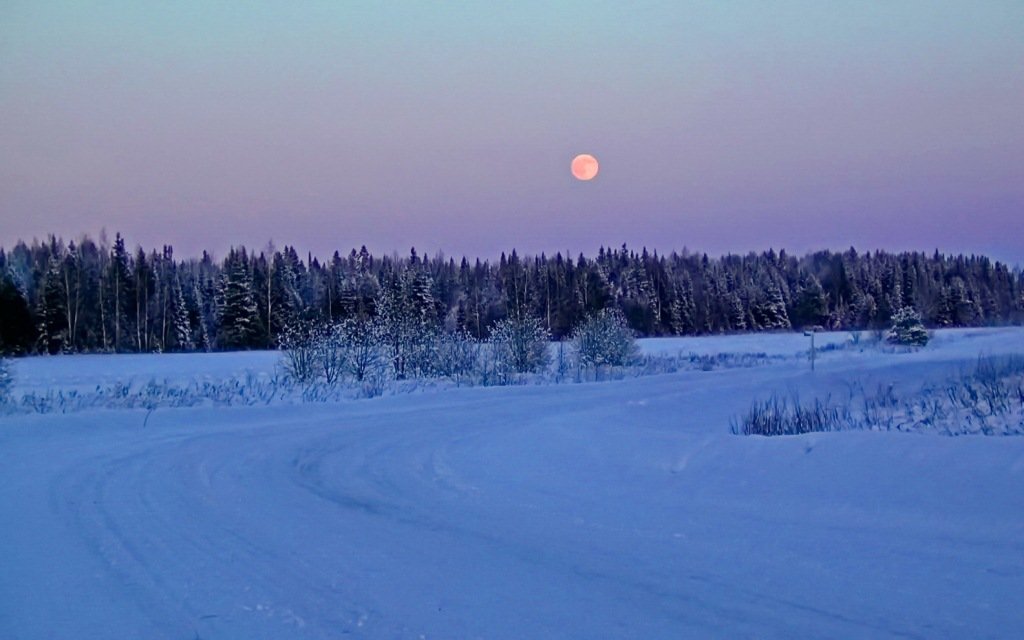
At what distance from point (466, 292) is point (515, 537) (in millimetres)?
101307

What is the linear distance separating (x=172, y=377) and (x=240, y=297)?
118 feet

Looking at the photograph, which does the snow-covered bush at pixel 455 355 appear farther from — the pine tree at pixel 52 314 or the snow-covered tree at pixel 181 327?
the snow-covered tree at pixel 181 327

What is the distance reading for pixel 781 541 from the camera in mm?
7602

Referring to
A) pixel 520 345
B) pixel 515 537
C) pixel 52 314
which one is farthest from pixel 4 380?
pixel 52 314

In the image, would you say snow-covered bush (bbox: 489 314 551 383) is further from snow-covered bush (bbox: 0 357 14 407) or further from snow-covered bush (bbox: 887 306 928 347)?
snow-covered bush (bbox: 887 306 928 347)

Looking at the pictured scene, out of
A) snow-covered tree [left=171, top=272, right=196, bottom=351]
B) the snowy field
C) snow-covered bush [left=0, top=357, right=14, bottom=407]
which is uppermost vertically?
snow-covered tree [left=171, top=272, right=196, bottom=351]

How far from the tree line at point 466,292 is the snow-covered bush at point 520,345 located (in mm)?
17452

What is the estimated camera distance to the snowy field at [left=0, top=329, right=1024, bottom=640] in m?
5.61

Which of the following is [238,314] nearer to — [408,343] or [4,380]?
[408,343]

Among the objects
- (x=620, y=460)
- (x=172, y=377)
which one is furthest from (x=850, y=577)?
(x=172, y=377)

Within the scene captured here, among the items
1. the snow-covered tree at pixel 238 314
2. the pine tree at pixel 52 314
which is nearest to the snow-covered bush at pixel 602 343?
the snow-covered tree at pixel 238 314

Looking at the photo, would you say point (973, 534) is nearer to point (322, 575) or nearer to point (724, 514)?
point (724, 514)

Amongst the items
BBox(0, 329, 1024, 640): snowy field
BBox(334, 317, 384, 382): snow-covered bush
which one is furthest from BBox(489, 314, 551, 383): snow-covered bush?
BBox(0, 329, 1024, 640): snowy field

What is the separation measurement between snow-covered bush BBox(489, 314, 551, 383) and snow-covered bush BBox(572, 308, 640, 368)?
10.6ft
